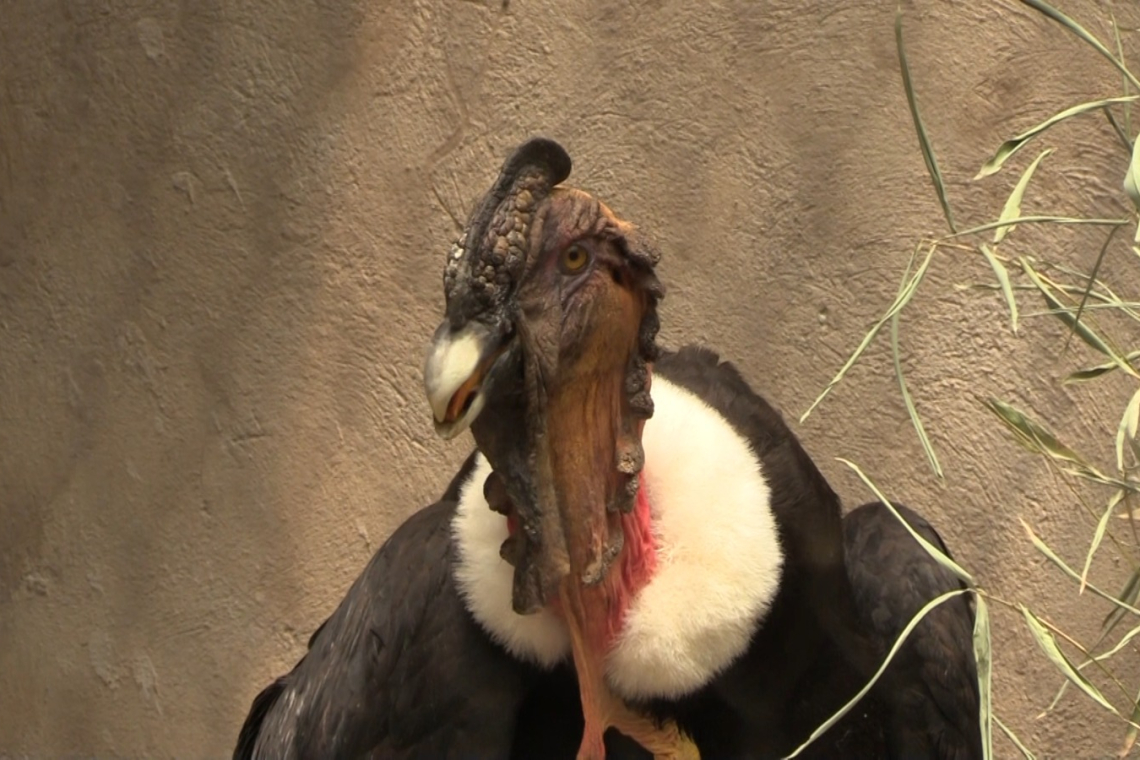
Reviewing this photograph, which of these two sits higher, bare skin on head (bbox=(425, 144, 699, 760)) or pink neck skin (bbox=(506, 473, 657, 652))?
bare skin on head (bbox=(425, 144, 699, 760))

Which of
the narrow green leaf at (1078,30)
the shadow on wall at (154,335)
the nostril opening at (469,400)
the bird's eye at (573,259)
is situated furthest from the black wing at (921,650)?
the shadow on wall at (154,335)

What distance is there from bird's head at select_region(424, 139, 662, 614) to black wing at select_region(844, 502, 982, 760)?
47cm

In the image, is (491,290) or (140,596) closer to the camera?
(491,290)

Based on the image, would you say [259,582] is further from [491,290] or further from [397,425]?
[491,290]

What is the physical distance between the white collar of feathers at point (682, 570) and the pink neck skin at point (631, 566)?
0.01 m

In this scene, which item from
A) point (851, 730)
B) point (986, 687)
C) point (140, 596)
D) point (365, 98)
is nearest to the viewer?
point (986, 687)

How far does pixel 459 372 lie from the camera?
7.58ft

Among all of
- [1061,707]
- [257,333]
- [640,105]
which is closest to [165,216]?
[257,333]

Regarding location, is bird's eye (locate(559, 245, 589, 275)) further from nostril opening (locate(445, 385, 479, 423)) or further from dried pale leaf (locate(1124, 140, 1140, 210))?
dried pale leaf (locate(1124, 140, 1140, 210))

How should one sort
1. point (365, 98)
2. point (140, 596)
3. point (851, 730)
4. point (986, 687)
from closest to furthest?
point (986, 687) → point (851, 730) → point (365, 98) → point (140, 596)

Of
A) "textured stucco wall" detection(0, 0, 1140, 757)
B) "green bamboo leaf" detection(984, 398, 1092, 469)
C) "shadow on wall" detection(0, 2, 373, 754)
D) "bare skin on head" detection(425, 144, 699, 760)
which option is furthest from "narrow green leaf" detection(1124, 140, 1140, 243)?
"shadow on wall" detection(0, 2, 373, 754)

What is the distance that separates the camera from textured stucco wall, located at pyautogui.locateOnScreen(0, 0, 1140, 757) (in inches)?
133

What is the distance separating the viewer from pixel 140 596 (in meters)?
3.97

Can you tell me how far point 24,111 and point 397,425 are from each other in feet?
3.45
